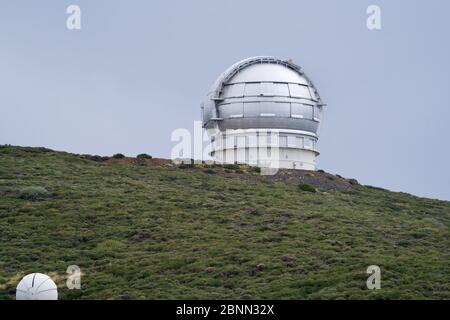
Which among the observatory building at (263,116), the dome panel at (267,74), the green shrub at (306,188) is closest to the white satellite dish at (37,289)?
the green shrub at (306,188)

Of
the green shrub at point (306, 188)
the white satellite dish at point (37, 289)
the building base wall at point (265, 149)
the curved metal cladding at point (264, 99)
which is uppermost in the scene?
the curved metal cladding at point (264, 99)

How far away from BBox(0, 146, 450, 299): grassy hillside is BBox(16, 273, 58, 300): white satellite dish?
3598 mm

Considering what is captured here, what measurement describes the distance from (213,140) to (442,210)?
15.2m

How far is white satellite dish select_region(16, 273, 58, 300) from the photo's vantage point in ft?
120

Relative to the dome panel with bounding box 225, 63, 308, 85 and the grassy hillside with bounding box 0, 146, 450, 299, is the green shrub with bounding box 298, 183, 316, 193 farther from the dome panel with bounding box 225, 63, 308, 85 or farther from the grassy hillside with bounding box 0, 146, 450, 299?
the dome panel with bounding box 225, 63, 308, 85

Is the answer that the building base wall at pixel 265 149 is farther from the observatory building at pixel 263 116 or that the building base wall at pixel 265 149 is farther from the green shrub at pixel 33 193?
the green shrub at pixel 33 193

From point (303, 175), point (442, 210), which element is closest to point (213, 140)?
point (303, 175)

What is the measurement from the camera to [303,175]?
68.0 meters

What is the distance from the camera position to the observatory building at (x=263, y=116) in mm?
69125

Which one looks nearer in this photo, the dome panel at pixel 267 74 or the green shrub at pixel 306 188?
the green shrub at pixel 306 188

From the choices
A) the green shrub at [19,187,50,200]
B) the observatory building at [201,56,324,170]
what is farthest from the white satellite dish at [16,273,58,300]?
the observatory building at [201,56,324,170]

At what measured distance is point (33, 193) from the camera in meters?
58.0

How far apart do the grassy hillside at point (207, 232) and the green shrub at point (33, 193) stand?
0.06 m

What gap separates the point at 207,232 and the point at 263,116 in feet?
62.2
